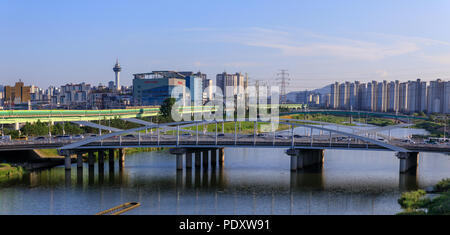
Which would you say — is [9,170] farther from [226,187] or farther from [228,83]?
[228,83]

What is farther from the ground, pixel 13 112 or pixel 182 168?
pixel 13 112

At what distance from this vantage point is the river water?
73.9ft

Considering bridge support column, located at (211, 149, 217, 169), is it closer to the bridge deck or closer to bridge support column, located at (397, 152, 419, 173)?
the bridge deck

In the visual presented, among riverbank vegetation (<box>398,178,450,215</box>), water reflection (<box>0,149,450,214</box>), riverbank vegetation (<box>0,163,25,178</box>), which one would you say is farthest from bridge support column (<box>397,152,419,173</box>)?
riverbank vegetation (<box>0,163,25,178</box>)

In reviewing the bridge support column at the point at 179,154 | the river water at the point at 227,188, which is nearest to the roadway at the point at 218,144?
the bridge support column at the point at 179,154

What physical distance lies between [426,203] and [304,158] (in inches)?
582

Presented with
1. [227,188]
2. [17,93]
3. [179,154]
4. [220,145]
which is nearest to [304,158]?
[220,145]

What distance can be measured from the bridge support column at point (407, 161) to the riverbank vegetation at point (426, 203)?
589 centimetres

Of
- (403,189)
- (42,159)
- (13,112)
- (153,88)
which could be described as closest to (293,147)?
(403,189)

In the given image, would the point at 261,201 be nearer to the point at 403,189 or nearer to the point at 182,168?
the point at 403,189

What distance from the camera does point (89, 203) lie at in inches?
923

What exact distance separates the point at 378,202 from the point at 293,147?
970cm

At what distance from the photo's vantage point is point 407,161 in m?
31.8

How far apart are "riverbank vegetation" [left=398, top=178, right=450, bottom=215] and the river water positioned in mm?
807
